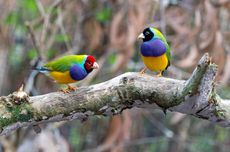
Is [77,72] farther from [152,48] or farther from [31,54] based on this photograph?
[31,54]

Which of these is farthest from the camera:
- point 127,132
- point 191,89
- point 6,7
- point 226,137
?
point 226,137

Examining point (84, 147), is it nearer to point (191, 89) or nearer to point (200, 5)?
point (200, 5)

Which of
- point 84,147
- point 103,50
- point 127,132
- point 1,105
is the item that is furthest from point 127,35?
point 1,105

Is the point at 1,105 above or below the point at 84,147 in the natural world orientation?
above

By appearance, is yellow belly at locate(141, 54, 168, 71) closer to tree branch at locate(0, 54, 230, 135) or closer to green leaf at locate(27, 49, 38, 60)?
tree branch at locate(0, 54, 230, 135)

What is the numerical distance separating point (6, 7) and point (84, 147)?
7.30 feet

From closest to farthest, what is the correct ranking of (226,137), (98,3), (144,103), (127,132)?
(144,103) < (127,132) < (98,3) < (226,137)

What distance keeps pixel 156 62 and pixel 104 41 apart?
2421mm

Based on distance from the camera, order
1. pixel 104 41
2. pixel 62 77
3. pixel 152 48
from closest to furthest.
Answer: pixel 152 48 → pixel 62 77 → pixel 104 41

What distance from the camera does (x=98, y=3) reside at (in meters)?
4.86

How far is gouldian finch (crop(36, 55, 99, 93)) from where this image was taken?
7.15 ft

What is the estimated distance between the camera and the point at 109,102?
1.99m

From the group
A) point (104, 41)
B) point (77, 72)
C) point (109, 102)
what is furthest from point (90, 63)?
point (104, 41)

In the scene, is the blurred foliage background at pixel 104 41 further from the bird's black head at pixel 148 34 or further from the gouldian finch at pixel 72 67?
the bird's black head at pixel 148 34
